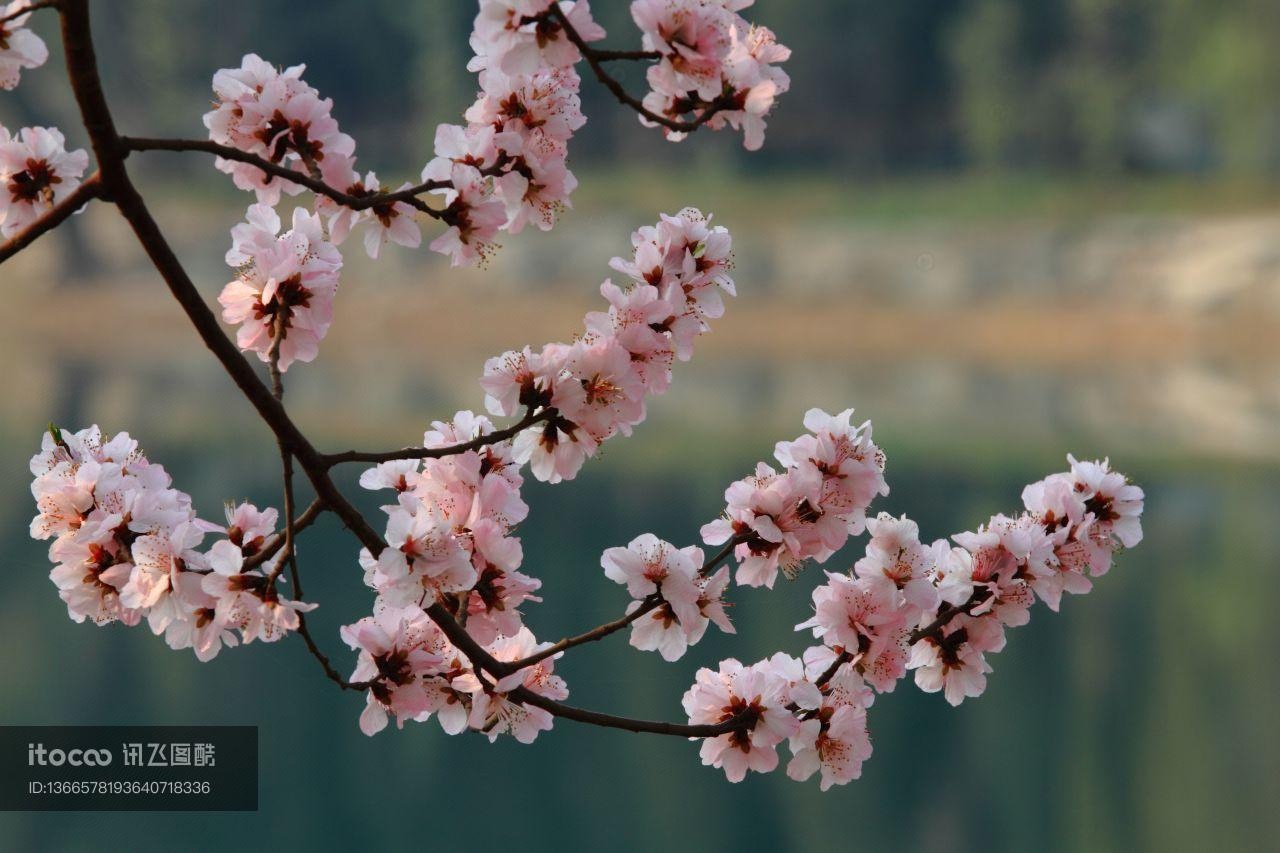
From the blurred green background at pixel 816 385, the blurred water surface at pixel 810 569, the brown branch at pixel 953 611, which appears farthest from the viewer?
the blurred green background at pixel 816 385

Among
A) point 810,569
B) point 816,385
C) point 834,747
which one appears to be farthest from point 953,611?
point 816,385

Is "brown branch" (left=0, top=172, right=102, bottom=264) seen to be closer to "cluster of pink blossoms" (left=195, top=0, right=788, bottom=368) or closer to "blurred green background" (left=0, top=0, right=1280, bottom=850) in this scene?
"cluster of pink blossoms" (left=195, top=0, right=788, bottom=368)

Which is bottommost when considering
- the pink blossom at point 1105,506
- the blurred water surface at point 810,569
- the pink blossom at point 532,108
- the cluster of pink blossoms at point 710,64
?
the pink blossom at point 1105,506

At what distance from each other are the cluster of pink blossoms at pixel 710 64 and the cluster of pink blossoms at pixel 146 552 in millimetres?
404

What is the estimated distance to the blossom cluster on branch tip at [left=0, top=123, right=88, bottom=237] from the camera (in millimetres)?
1354

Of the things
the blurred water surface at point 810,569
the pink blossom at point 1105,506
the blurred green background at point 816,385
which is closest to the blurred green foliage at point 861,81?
the blurred green background at point 816,385

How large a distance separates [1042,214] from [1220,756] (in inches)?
650

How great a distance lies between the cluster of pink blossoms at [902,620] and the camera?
4.42 ft

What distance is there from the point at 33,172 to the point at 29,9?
20cm

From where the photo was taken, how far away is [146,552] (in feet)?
3.91

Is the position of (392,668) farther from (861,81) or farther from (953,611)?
(861,81)

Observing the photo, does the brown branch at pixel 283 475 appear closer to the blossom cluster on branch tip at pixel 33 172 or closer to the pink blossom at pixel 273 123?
the pink blossom at pixel 273 123

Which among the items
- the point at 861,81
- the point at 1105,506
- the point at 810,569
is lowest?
the point at 1105,506

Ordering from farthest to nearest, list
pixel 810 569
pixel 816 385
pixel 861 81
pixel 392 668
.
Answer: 1. pixel 861 81
2. pixel 816 385
3. pixel 810 569
4. pixel 392 668
